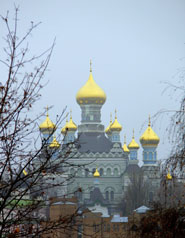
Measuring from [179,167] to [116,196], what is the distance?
5824 centimetres

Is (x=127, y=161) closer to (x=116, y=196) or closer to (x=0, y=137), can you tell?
(x=116, y=196)

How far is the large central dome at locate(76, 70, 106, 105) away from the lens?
67500 millimetres

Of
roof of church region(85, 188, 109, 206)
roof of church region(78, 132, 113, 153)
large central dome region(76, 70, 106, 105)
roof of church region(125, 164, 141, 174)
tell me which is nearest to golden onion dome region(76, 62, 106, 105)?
large central dome region(76, 70, 106, 105)

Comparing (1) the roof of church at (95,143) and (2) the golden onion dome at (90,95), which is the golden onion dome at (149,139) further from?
(2) the golden onion dome at (90,95)

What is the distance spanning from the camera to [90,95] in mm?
67562

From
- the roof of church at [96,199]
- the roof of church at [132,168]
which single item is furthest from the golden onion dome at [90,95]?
the roof of church at [96,199]

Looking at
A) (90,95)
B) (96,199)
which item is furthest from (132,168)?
(90,95)

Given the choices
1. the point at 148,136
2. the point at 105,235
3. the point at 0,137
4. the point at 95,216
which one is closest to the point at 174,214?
the point at 0,137

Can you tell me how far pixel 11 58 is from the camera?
6.30 m

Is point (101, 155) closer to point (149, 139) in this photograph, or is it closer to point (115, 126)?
point (115, 126)

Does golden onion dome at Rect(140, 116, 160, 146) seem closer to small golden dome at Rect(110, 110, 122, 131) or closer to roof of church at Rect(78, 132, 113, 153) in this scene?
small golden dome at Rect(110, 110, 122, 131)

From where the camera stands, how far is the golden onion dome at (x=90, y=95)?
67500mm

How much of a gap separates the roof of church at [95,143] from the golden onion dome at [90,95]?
2944 millimetres

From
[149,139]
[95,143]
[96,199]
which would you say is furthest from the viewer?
[95,143]
